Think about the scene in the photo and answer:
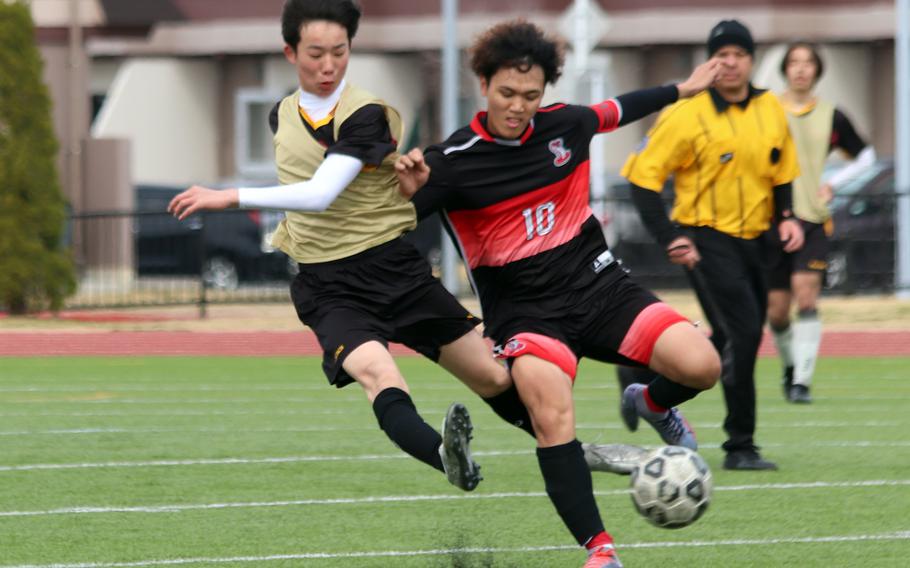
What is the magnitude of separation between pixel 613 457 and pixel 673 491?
2.33 ft


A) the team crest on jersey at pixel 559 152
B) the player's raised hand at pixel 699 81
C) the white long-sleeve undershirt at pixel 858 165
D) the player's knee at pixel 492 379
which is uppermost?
the player's raised hand at pixel 699 81

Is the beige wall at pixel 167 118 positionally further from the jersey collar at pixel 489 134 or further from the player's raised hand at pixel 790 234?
the jersey collar at pixel 489 134

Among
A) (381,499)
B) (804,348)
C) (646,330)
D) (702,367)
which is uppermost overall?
(646,330)

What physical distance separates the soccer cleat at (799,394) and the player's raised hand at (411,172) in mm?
6409

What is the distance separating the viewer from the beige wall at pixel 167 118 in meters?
39.3

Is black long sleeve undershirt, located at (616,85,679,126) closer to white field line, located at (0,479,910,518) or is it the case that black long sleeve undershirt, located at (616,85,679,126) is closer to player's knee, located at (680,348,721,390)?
player's knee, located at (680,348,721,390)

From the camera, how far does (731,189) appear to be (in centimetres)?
916

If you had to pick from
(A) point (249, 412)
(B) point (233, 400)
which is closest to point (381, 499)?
(A) point (249, 412)

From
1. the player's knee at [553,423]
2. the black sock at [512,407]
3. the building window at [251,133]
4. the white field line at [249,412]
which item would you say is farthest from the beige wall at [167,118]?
the player's knee at [553,423]

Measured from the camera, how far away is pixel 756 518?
7746mm

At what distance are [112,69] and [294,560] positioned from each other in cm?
3617

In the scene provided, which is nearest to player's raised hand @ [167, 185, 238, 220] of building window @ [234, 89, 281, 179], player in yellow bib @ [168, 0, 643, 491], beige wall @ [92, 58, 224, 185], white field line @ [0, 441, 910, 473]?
player in yellow bib @ [168, 0, 643, 491]

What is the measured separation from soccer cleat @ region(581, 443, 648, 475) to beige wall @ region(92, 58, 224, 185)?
32.5 metres

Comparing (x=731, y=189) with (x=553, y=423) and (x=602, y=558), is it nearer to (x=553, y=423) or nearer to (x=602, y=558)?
(x=553, y=423)
